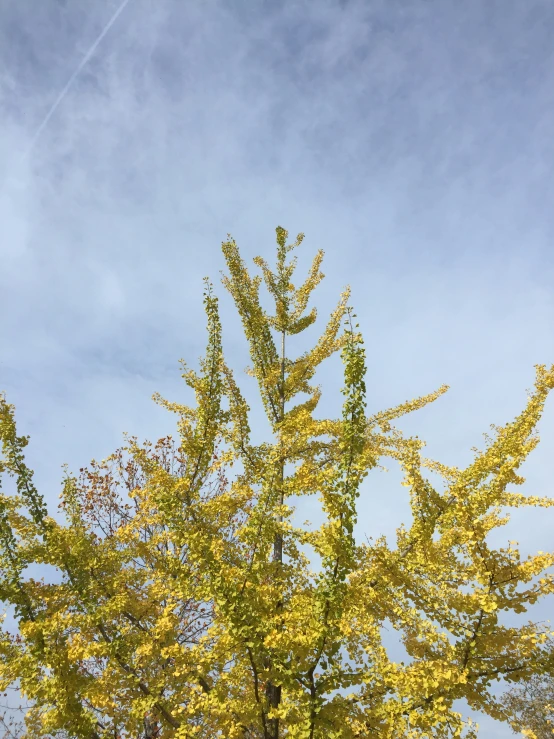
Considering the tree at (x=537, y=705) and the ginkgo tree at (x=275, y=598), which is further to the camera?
the tree at (x=537, y=705)

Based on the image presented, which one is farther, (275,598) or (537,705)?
(537,705)

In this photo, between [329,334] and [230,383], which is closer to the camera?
[230,383]

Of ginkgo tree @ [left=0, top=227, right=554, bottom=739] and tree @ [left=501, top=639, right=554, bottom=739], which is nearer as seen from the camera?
ginkgo tree @ [left=0, top=227, right=554, bottom=739]

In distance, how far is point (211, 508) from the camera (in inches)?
235

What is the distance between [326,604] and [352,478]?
1.18 m

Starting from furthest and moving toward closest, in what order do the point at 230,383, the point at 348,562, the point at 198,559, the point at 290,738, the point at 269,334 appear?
1. the point at 269,334
2. the point at 230,383
3. the point at 198,559
4. the point at 348,562
5. the point at 290,738

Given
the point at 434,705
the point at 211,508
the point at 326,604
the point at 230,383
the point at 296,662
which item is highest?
the point at 230,383

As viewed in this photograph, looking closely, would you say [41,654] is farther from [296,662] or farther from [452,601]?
[452,601]

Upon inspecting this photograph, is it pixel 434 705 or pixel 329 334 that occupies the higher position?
pixel 329 334

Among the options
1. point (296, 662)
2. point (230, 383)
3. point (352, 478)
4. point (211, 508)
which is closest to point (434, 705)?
point (296, 662)

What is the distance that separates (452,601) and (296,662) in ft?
6.01

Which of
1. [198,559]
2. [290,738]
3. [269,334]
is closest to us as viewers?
[290,738]

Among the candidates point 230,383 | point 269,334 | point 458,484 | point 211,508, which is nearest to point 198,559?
point 211,508

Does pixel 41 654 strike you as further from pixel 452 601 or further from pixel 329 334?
pixel 329 334
